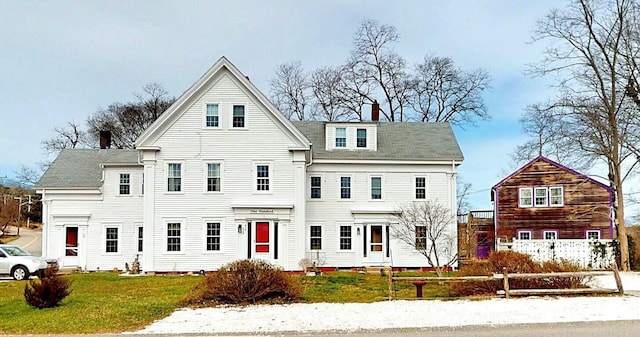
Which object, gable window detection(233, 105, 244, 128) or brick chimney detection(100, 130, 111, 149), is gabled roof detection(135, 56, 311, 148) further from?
brick chimney detection(100, 130, 111, 149)

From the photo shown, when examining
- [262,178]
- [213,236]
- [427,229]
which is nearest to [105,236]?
[213,236]

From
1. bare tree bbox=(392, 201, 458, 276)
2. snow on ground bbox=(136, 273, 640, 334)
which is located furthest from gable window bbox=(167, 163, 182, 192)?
snow on ground bbox=(136, 273, 640, 334)

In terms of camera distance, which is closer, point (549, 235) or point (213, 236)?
point (213, 236)

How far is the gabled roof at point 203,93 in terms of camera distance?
3047 cm

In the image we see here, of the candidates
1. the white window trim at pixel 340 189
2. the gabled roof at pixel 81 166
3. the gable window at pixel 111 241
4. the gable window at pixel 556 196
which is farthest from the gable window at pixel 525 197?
the gable window at pixel 111 241

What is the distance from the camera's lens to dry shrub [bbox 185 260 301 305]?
1841cm

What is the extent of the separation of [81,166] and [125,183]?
365 centimetres

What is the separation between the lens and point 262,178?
102 feet

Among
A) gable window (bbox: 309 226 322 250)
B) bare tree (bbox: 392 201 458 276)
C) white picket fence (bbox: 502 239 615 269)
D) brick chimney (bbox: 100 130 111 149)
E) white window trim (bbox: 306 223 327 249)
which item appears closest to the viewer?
bare tree (bbox: 392 201 458 276)

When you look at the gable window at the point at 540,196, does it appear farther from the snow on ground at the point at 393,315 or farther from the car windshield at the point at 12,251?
the car windshield at the point at 12,251

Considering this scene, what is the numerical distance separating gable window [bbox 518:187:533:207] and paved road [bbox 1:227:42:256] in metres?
34.4

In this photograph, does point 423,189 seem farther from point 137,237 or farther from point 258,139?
point 137,237

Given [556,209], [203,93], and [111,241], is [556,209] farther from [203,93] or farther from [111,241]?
[111,241]

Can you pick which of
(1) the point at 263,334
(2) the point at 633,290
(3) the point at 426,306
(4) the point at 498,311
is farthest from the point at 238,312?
(2) the point at 633,290
